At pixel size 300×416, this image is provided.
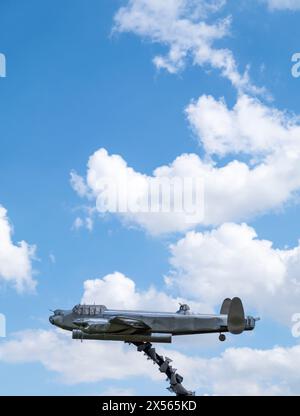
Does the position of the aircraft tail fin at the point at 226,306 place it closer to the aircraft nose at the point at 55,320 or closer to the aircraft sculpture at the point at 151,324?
the aircraft sculpture at the point at 151,324

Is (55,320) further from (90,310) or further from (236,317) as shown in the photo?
(236,317)

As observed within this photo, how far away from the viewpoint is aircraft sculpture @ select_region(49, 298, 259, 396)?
116 feet

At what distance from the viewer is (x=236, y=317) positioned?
1389 inches

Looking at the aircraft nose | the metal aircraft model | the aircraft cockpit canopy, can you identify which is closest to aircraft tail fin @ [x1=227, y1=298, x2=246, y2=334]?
the metal aircraft model

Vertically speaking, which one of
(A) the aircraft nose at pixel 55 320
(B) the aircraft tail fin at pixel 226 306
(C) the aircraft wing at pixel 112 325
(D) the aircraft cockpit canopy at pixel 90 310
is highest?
(B) the aircraft tail fin at pixel 226 306

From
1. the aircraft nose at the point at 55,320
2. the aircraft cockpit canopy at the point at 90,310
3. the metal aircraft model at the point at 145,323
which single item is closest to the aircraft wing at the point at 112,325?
the metal aircraft model at the point at 145,323

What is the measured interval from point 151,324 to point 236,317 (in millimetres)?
5059

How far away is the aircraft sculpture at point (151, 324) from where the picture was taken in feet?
116
